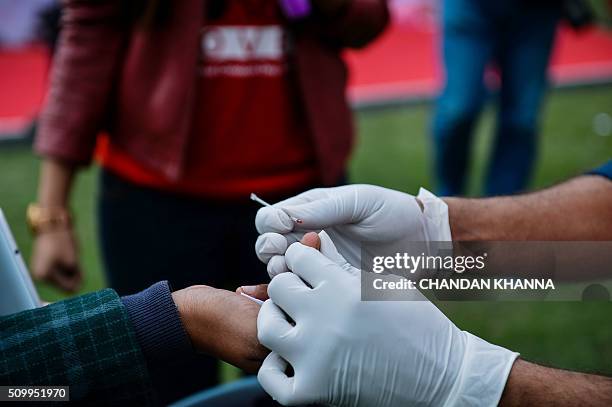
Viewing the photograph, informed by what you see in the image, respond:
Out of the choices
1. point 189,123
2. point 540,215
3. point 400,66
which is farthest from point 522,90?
point 400,66

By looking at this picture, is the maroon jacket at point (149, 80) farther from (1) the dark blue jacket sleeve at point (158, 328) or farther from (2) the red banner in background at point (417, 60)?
(2) the red banner in background at point (417, 60)

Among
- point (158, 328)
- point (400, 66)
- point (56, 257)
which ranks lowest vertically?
point (400, 66)

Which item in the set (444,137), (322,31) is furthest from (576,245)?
(444,137)

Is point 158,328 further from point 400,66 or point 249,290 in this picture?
point 400,66

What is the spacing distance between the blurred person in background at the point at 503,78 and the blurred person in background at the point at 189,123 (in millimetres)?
1496

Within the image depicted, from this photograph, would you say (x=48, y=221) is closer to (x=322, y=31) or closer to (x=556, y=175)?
(x=322, y=31)

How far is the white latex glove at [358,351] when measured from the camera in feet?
3.32

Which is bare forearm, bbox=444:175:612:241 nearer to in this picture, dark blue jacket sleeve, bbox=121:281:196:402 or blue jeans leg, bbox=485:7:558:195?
dark blue jacket sleeve, bbox=121:281:196:402

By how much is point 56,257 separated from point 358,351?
0.98 meters

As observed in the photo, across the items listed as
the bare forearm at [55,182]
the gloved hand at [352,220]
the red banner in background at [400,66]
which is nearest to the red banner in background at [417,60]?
the red banner in background at [400,66]

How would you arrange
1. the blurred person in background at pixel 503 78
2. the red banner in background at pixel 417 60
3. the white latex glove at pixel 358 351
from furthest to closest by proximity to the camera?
the red banner in background at pixel 417 60 < the blurred person in background at pixel 503 78 < the white latex glove at pixel 358 351

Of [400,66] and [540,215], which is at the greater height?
[540,215]

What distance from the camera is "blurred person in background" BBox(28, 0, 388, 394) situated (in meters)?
1.63

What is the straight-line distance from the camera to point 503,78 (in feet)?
10.7
